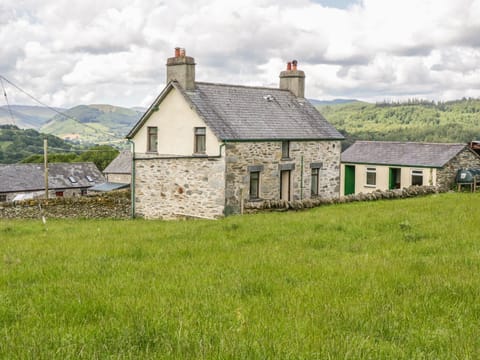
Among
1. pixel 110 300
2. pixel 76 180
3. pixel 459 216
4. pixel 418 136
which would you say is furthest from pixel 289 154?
pixel 418 136

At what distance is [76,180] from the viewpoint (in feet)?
240

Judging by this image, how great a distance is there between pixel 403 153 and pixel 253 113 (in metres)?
16.8

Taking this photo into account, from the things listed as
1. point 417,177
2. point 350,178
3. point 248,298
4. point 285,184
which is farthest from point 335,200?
point 350,178

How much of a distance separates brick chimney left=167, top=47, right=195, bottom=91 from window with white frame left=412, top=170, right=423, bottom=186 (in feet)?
65.1

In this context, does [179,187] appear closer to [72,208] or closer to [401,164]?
[72,208]

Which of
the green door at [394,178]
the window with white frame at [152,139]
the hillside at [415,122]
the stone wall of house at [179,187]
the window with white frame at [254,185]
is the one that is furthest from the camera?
the hillside at [415,122]

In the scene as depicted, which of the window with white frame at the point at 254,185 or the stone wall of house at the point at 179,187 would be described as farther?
the window with white frame at the point at 254,185

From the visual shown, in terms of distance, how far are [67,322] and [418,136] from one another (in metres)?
132

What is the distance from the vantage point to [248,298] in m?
6.79

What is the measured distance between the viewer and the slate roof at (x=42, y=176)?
65.6 meters

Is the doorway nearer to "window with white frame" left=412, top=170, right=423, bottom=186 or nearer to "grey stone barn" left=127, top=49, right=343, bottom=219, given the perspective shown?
"grey stone barn" left=127, top=49, right=343, bottom=219

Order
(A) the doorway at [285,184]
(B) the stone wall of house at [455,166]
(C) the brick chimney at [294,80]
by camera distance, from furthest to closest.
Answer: (B) the stone wall of house at [455,166]
(C) the brick chimney at [294,80]
(A) the doorway at [285,184]

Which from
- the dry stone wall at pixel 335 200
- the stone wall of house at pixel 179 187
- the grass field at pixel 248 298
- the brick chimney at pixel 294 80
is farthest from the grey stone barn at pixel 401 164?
the grass field at pixel 248 298

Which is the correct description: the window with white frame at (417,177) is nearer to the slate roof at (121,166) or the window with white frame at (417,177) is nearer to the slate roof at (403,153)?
the slate roof at (403,153)
